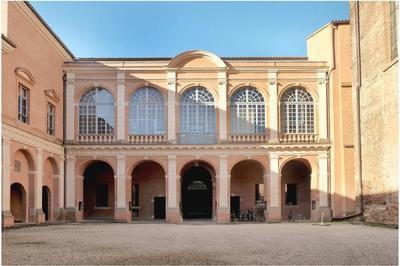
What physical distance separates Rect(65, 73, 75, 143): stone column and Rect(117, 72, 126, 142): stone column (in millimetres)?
2768

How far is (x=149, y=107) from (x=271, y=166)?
8.37m

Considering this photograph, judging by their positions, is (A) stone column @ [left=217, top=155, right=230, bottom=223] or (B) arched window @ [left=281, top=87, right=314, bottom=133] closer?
(A) stone column @ [left=217, top=155, right=230, bottom=223]

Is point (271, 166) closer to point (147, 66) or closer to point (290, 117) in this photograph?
point (290, 117)

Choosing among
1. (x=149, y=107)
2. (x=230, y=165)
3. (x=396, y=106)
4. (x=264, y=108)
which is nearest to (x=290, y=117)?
(x=264, y=108)

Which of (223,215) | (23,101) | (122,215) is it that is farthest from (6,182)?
(223,215)

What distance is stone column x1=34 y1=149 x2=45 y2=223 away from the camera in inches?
1090

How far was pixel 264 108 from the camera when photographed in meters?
34.1

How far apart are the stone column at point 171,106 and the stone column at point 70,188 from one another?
611 cm

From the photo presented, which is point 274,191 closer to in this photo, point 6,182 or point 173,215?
point 173,215

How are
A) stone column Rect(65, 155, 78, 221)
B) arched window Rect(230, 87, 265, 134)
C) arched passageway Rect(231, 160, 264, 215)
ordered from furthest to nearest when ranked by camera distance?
arched passageway Rect(231, 160, 264, 215), arched window Rect(230, 87, 265, 134), stone column Rect(65, 155, 78, 221)

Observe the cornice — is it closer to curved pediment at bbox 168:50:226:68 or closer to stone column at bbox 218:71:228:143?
curved pediment at bbox 168:50:226:68

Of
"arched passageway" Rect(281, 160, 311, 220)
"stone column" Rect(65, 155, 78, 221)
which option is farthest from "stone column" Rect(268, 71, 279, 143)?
"stone column" Rect(65, 155, 78, 221)

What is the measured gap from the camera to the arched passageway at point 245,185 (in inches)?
1460

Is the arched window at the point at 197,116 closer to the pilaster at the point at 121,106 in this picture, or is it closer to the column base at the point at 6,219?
the pilaster at the point at 121,106
